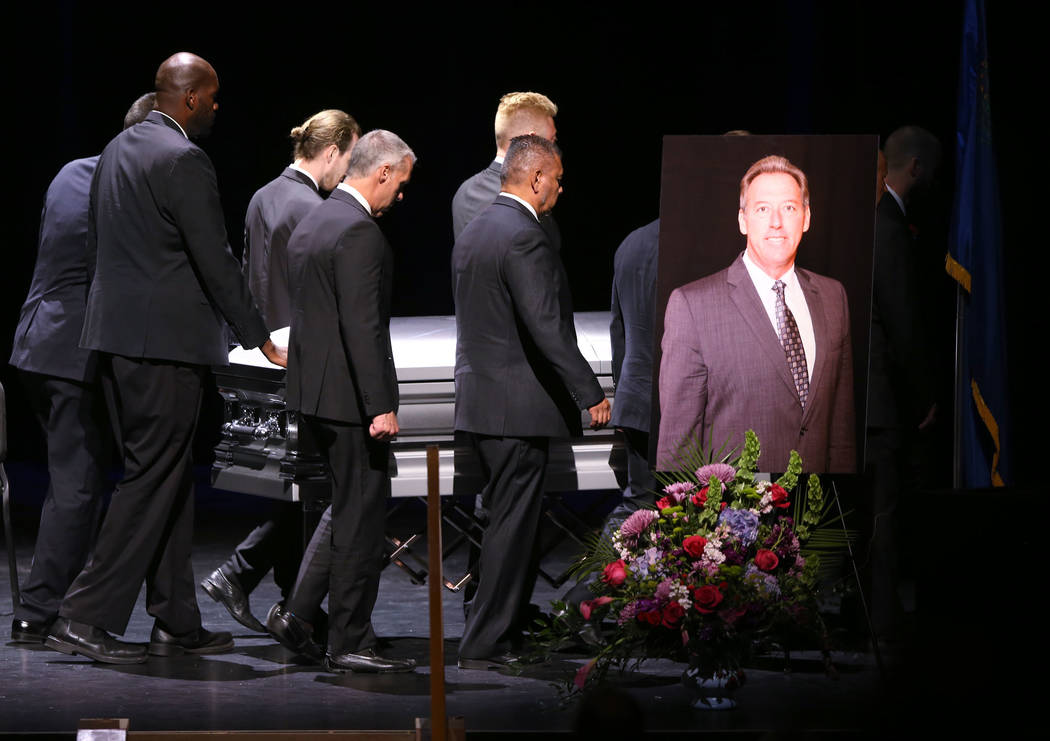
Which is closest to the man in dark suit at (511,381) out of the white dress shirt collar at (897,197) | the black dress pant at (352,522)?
the black dress pant at (352,522)

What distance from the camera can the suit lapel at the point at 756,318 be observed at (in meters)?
4.18

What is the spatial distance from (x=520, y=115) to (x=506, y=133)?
2.9 inches

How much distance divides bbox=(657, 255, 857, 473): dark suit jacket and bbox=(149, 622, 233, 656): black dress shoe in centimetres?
148

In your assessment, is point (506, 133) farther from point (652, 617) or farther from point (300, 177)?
point (652, 617)

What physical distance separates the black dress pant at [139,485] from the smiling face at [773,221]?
1584 millimetres

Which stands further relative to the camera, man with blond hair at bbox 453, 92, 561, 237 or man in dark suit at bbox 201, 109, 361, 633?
man with blond hair at bbox 453, 92, 561, 237

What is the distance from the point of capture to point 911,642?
4.71 meters

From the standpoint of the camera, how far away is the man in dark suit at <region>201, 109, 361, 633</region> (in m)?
4.88

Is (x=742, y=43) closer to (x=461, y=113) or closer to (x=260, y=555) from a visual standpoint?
(x=461, y=113)

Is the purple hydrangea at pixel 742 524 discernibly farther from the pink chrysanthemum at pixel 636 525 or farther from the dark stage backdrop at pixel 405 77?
the dark stage backdrop at pixel 405 77

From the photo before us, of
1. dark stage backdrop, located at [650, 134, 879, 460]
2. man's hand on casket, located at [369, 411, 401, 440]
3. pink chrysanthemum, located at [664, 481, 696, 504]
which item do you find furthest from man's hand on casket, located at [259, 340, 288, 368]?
pink chrysanthemum, located at [664, 481, 696, 504]

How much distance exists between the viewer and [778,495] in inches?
159

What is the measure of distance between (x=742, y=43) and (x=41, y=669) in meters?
5.11

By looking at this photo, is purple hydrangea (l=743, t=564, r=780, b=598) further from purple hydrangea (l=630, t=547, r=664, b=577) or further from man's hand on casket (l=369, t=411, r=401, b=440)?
man's hand on casket (l=369, t=411, r=401, b=440)
